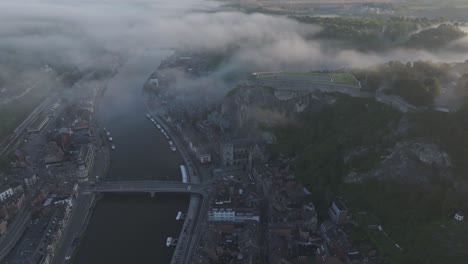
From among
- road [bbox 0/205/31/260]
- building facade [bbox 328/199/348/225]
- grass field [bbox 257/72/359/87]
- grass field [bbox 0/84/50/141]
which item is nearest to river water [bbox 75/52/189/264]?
road [bbox 0/205/31/260]

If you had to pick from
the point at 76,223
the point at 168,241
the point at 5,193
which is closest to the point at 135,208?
the point at 76,223

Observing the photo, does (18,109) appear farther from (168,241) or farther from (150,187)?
(168,241)

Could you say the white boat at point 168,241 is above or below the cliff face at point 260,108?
below

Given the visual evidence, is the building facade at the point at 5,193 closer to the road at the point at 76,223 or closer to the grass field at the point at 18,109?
the road at the point at 76,223

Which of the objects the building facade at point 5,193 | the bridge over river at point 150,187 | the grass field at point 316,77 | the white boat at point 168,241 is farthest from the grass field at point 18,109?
the grass field at point 316,77

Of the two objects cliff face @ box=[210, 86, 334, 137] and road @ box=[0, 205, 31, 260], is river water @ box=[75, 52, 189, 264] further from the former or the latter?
cliff face @ box=[210, 86, 334, 137]

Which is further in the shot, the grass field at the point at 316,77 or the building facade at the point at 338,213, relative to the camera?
the grass field at the point at 316,77
